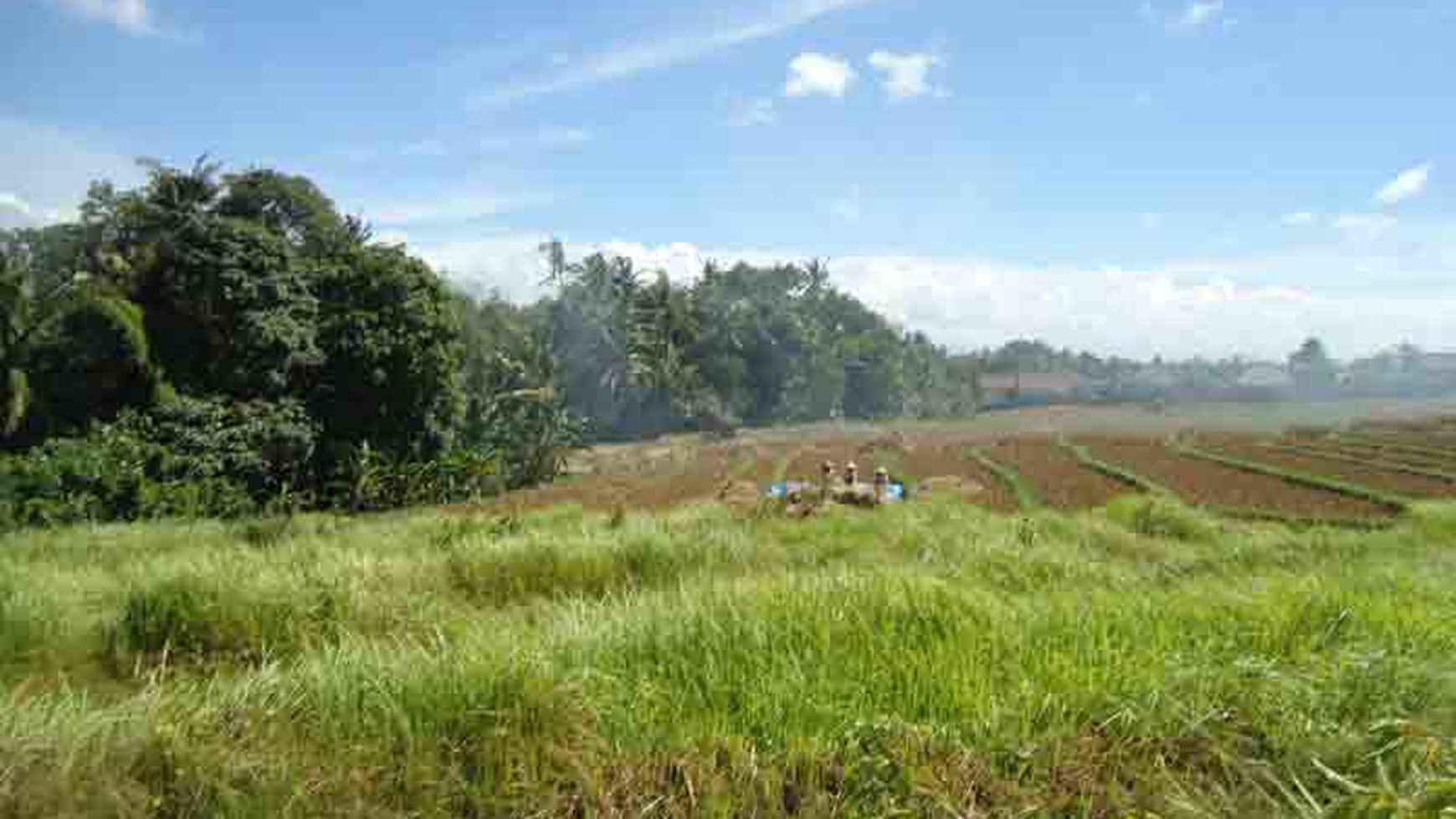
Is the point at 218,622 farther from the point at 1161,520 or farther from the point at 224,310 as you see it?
the point at 224,310

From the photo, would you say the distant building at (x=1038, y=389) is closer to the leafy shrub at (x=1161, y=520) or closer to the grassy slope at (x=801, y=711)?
the leafy shrub at (x=1161, y=520)

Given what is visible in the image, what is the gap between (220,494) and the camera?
1648 cm

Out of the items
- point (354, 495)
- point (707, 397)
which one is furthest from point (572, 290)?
point (354, 495)

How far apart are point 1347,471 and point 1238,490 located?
5788 mm

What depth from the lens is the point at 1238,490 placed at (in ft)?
61.7

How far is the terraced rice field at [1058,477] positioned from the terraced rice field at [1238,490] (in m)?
1.43

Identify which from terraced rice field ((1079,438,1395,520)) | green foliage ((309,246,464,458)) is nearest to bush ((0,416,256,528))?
green foliage ((309,246,464,458))

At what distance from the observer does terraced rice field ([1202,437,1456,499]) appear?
17.7 metres

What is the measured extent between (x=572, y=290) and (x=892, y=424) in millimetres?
26329

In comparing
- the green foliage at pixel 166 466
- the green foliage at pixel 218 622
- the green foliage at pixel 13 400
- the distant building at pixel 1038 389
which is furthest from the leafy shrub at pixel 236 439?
the distant building at pixel 1038 389

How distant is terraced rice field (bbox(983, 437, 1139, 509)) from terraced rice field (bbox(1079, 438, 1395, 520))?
4.69 ft

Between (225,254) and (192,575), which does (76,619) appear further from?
(225,254)

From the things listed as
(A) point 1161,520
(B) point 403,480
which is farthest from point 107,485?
(A) point 1161,520

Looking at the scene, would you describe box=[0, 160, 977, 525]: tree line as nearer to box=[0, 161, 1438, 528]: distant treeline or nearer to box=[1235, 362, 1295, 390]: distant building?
box=[0, 161, 1438, 528]: distant treeline
